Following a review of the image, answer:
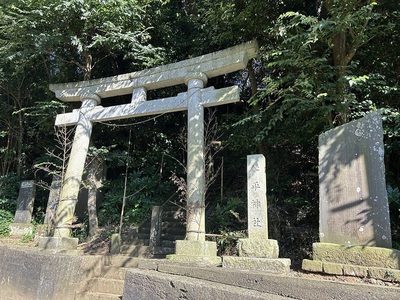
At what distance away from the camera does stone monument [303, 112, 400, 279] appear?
325 centimetres

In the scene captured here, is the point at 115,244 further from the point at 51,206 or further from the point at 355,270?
the point at 355,270

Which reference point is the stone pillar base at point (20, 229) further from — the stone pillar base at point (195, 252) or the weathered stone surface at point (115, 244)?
the stone pillar base at point (195, 252)

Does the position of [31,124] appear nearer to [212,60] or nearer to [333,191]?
[212,60]

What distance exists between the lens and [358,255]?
3266 mm

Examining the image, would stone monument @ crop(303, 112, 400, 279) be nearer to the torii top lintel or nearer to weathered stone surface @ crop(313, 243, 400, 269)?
weathered stone surface @ crop(313, 243, 400, 269)

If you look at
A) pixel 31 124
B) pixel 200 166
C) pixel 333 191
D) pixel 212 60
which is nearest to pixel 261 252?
pixel 333 191

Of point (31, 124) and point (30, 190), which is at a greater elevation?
point (31, 124)

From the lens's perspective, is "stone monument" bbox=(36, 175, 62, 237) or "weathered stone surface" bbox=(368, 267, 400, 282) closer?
"weathered stone surface" bbox=(368, 267, 400, 282)

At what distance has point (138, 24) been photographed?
8.25m

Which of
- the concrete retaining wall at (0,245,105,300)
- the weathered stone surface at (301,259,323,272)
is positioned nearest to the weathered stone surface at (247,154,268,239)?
the weathered stone surface at (301,259,323,272)

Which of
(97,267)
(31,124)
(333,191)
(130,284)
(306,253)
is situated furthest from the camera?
(31,124)

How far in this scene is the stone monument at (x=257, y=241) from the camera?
12.6 feet

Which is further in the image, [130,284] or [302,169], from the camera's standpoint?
[302,169]

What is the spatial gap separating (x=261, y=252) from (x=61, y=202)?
501 cm
